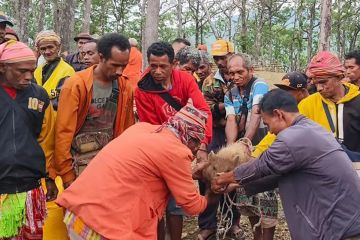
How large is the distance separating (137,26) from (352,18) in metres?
16.7

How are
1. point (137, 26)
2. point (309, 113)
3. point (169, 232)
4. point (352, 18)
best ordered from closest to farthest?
point (309, 113) < point (169, 232) < point (352, 18) < point (137, 26)

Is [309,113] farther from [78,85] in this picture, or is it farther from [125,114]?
[78,85]

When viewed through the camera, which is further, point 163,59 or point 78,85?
point 163,59

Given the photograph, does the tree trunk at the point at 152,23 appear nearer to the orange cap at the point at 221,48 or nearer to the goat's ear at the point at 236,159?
the orange cap at the point at 221,48

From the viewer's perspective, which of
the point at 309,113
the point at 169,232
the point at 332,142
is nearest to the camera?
the point at 332,142

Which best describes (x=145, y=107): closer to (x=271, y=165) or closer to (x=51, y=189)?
(x=51, y=189)

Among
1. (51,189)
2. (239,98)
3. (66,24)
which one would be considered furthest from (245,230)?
(66,24)

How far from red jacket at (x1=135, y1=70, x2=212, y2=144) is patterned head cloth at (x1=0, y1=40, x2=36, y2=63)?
1.12 meters

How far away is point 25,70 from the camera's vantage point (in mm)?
3062

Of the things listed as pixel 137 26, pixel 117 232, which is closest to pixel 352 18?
pixel 137 26

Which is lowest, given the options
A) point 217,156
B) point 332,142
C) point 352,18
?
point 217,156

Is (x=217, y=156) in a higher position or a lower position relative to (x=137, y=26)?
lower

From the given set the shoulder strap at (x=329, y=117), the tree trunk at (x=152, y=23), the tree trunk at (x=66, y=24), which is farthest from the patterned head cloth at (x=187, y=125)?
the tree trunk at (x=66, y=24)

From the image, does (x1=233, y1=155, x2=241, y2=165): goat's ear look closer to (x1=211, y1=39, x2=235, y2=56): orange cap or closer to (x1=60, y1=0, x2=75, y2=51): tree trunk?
(x1=211, y1=39, x2=235, y2=56): orange cap
